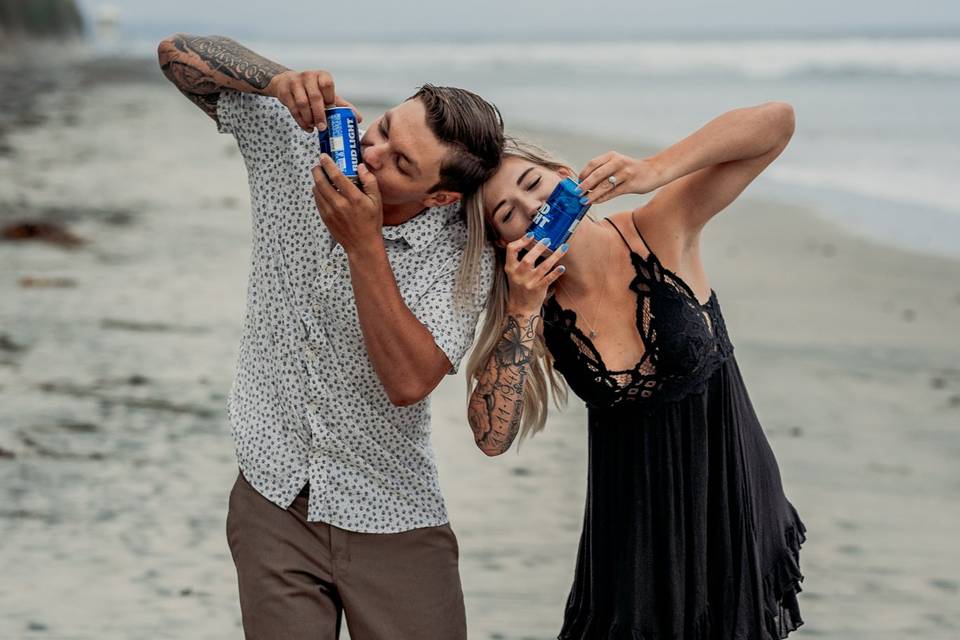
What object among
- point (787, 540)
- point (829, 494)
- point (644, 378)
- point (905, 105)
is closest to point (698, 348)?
point (644, 378)

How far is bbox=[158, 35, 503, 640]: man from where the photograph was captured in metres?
2.95

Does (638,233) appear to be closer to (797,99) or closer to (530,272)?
(530,272)

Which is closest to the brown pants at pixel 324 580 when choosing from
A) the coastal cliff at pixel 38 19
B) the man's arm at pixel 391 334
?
the man's arm at pixel 391 334

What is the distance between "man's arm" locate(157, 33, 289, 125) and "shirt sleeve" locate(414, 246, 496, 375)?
0.62 meters

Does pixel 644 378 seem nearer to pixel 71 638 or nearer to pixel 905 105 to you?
pixel 71 638

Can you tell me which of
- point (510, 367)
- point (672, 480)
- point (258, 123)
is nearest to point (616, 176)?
point (510, 367)

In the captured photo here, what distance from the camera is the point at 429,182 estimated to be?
296 cm

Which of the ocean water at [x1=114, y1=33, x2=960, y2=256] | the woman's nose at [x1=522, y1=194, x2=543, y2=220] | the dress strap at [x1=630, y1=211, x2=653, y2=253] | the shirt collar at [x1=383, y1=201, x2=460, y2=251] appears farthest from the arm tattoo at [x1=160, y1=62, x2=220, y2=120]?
the ocean water at [x1=114, y1=33, x2=960, y2=256]

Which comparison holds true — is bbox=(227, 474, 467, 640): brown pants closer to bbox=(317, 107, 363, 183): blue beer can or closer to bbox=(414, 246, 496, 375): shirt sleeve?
bbox=(414, 246, 496, 375): shirt sleeve

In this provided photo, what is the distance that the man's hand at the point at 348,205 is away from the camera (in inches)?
108

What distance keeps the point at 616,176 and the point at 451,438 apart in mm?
3940

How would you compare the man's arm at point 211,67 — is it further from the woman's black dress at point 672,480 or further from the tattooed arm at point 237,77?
the woman's black dress at point 672,480

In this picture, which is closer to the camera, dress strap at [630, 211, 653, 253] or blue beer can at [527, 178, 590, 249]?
blue beer can at [527, 178, 590, 249]

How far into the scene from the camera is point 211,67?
3.09 m
